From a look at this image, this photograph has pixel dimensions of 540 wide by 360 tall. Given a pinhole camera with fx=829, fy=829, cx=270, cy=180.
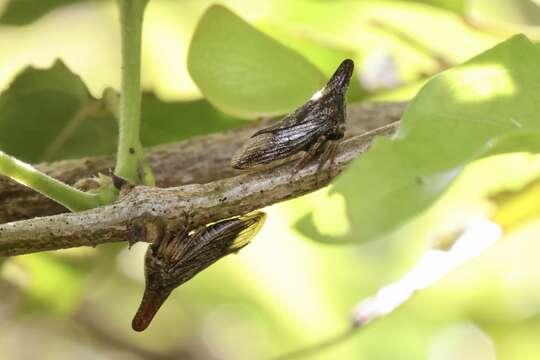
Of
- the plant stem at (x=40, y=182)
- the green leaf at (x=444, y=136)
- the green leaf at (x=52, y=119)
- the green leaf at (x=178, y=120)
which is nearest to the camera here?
the green leaf at (x=444, y=136)

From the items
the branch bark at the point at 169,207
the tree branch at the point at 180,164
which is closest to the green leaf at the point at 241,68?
the tree branch at the point at 180,164

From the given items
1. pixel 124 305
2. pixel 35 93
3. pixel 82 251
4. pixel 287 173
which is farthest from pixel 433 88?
pixel 124 305

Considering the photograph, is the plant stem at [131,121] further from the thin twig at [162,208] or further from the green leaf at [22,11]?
the green leaf at [22,11]

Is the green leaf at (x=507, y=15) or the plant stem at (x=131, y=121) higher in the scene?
the plant stem at (x=131, y=121)

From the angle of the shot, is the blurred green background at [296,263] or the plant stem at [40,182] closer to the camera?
the plant stem at [40,182]

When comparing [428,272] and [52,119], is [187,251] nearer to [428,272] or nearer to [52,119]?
[428,272]

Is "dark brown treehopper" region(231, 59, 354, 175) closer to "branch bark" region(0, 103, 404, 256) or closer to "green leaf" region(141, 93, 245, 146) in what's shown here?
"branch bark" region(0, 103, 404, 256)

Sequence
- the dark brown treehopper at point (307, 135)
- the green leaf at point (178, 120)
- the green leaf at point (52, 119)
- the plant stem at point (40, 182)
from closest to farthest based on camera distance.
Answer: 1. the plant stem at point (40, 182)
2. the dark brown treehopper at point (307, 135)
3. the green leaf at point (52, 119)
4. the green leaf at point (178, 120)

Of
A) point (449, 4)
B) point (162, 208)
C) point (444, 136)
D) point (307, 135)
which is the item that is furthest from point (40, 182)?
point (449, 4)
